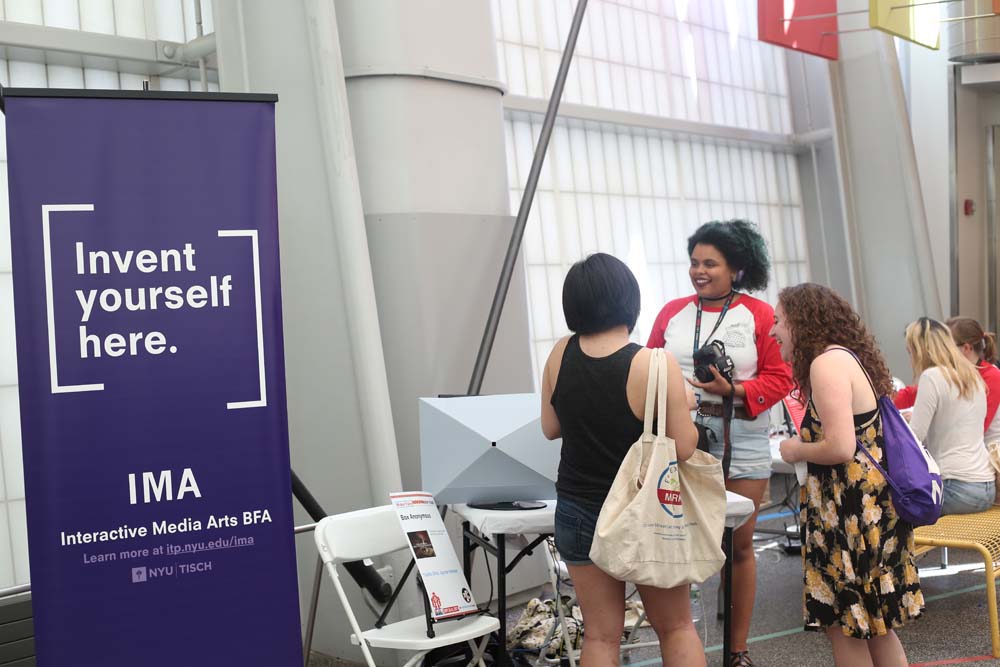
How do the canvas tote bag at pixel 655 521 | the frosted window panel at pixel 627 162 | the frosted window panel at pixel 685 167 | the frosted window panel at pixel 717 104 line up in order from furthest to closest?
the frosted window panel at pixel 717 104, the frosted window panel at pixel 685 167, the frosted window panel at pixel 627 162, the canvas tote bag at pixel 655 521

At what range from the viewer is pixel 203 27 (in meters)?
4.57

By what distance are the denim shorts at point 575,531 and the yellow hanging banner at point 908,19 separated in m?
3.87

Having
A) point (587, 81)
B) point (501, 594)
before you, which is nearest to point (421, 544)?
point (501, 594)

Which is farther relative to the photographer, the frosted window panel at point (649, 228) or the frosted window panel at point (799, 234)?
the frosted window panel at point (799, 234)

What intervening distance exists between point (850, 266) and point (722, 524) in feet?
20.1

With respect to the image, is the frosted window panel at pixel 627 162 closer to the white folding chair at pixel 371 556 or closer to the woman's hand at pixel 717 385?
the woman's hand at pixel 717 385

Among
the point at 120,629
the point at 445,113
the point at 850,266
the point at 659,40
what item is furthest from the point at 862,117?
the point at 120,629

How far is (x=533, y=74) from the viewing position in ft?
→ 20.6

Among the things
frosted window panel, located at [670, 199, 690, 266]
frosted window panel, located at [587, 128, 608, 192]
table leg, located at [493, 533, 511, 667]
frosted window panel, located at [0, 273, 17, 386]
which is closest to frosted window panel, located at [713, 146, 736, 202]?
frosted window panel, located at [670, 199, 690, 266]

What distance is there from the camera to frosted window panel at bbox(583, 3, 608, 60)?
6.75 meters

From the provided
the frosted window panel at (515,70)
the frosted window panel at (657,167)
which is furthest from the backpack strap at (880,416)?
the frosted window panel at (657,167)

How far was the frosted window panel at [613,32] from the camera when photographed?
6871 mm

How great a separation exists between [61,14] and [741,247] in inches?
116

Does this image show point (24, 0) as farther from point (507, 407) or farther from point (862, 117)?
point (862, 117)
